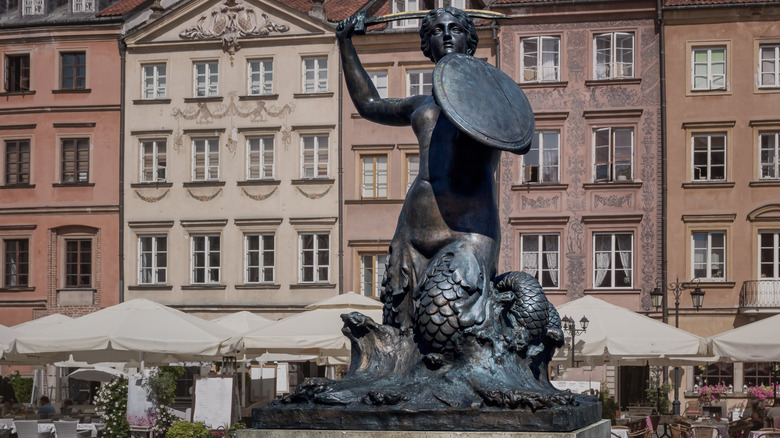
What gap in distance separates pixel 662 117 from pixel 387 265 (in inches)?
1230

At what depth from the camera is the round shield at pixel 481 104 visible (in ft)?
17.1

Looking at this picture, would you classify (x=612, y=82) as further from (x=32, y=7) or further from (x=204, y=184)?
(x=32, y=7)

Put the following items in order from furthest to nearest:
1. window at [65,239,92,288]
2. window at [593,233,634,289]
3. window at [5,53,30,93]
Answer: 1. window at [5,53,30,93]
2. window at [65,239,92,288]
3. window at [593,233,634,289]

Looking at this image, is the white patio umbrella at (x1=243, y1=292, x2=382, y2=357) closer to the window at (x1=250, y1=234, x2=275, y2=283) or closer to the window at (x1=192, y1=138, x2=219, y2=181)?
the window at (x1=250, y1=234, x2=275, y2=283)

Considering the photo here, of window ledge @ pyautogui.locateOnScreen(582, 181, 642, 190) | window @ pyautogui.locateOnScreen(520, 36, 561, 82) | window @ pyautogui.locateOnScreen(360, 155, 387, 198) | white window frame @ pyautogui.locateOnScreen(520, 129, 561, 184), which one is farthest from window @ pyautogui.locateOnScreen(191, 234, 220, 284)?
window ledge @ pyautogui.locateOnScreen(582, 181, 642, 190)

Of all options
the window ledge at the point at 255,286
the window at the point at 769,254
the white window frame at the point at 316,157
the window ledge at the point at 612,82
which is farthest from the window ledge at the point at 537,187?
the window ledge at the point at 255,286

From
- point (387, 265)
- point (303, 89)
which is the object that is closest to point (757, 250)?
point (303, 89)

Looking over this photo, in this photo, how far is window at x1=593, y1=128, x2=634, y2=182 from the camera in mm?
36469

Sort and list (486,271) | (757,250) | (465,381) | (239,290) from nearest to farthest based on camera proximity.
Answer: (465,381) → (486,271) → (757,250) → (239,290)

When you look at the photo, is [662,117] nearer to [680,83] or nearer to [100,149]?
[680,83]

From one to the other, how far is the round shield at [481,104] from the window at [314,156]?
32.9 meters

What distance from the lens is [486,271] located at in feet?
18.4

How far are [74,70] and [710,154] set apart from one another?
1898 cm

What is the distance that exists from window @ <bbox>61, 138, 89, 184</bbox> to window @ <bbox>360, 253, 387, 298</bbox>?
902 centimetres
